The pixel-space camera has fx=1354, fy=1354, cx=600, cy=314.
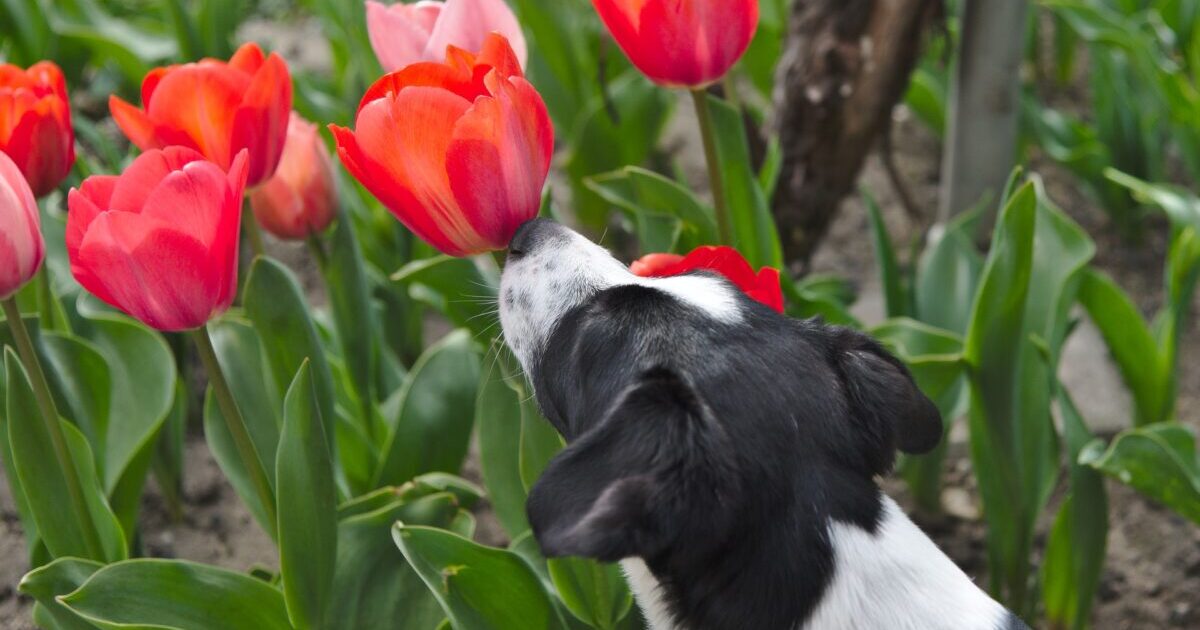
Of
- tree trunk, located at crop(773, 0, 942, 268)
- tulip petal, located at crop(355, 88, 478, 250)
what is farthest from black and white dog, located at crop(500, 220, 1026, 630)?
tree trunk, located at crop(773, 0, 942, 268)

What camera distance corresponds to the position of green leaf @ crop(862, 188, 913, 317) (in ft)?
8.46

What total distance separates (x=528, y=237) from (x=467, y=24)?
1.20ft

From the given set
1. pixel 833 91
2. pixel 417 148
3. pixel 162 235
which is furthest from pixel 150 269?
pixel 833 91

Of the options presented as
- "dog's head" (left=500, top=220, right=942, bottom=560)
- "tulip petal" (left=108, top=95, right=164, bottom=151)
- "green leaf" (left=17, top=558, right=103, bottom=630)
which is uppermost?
"tulip petal" (left=108, top=95, right=164, bottom=151)

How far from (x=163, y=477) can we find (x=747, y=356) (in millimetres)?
1600

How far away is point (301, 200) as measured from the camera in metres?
2.06

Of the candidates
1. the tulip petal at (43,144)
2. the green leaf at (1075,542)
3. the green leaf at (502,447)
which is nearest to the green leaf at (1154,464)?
the green leaf at (1075,542)

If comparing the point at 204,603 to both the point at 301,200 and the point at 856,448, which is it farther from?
the point at 856,448

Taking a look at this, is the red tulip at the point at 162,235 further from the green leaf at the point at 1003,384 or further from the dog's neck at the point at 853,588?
the green leaf at the point at 1003,384

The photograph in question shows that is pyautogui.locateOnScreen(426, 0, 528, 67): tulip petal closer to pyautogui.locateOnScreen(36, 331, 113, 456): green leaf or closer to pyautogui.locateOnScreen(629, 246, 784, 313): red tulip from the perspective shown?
pyautogui.locateOnScreen(629, 246, 784, 313): red tulip

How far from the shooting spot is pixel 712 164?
1877mm

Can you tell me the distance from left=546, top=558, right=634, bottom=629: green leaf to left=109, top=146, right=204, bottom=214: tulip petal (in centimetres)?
70

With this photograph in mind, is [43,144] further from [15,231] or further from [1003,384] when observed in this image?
[1003,384]

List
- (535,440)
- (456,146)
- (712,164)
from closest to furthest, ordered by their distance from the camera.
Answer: (456,146) < (535,440) < (712,164)
